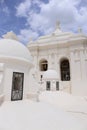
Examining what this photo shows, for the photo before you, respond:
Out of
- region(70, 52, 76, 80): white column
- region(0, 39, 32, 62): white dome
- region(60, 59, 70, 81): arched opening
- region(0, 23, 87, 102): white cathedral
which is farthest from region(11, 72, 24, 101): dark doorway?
region(60, 59, 70, 81): arched opening

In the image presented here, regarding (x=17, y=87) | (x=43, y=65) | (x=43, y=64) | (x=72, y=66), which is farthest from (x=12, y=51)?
(x=43, y=65)

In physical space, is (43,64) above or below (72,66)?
above

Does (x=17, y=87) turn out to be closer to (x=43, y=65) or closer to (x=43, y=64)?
(x=43, y=64)

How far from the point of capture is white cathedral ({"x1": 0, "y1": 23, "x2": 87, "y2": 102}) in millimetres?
8344

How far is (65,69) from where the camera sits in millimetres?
30406

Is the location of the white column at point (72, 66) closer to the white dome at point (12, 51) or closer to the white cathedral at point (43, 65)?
the white cathedral at point (43, 65)

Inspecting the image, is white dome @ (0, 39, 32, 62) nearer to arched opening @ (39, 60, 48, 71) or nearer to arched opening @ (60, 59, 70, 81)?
arched opening @ (60, 59, 70, 81)

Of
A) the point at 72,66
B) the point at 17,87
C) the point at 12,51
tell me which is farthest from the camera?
the point at 72,66

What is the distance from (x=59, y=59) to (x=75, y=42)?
495cm

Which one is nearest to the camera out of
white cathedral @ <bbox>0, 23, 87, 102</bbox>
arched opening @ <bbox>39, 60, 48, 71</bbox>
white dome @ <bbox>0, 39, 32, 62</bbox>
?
white cathedral @ <bbox>0, 23, 87, 102</bbox>

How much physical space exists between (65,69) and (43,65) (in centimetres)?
582

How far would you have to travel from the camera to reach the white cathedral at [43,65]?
27.4 feet

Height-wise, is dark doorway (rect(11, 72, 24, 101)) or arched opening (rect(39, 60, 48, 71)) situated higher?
arched opening (rect(39, 60, 48, 71))

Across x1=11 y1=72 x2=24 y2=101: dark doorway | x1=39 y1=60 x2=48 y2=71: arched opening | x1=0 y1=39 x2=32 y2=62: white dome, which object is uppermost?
x1=39 y1=60 x2=48 y2=71: arched opening
